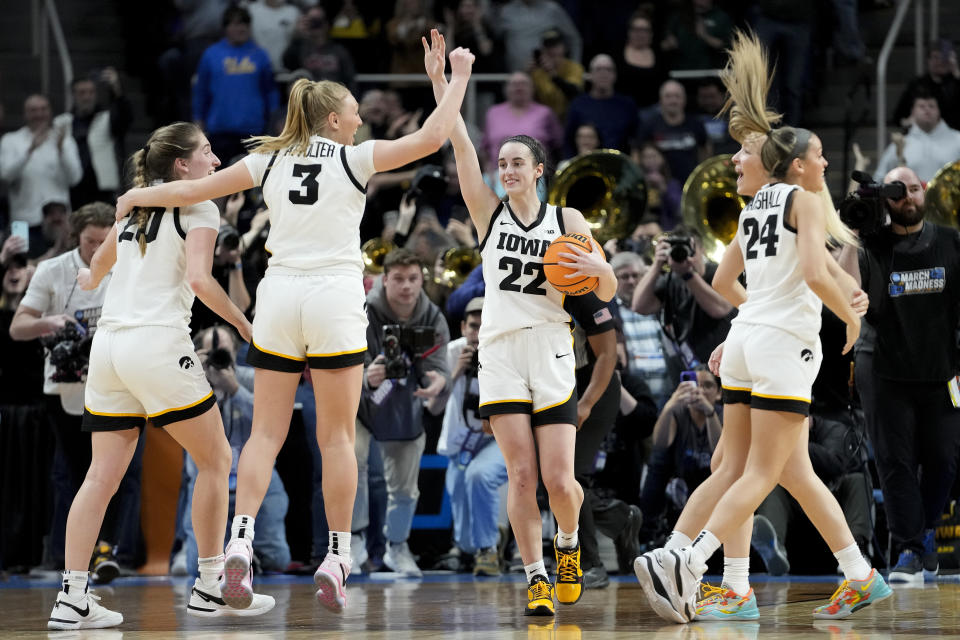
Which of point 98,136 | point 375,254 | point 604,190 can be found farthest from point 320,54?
point 604,190

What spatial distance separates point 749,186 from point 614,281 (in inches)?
29.5

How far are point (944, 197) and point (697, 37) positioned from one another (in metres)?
4.15

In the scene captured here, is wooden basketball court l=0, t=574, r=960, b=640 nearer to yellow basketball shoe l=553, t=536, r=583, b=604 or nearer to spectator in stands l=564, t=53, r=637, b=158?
yellow basketball shoe l=553, t=536, r=583, b=604

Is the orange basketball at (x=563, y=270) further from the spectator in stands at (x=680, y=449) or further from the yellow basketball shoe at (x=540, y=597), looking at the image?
the spectator in stands at (x=680, y=449)

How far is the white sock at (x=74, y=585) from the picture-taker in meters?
5.82

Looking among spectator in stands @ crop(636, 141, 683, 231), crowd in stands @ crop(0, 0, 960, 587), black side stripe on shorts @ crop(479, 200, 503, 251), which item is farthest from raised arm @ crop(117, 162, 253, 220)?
spectator in stands @ crop(636, 141, 683, 231)

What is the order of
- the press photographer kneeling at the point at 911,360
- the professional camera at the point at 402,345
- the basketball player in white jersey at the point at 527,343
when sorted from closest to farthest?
the basketball player in white jersey at the point at 527,343 < the press photographer kneeling at the point at 911,360 < the professional camera at the point at 402,345

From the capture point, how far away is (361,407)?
352 inches

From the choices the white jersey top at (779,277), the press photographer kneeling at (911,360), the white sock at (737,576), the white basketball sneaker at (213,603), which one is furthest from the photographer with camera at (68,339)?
the press photographer kneeling at (911,360)

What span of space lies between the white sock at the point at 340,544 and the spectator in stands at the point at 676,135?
704 centimetres

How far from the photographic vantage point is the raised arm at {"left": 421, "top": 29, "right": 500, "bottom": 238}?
238 inches

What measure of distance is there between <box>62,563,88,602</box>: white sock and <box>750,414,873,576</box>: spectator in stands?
4185 mm

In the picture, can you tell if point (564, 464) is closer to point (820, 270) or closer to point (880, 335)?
point (820, 270)

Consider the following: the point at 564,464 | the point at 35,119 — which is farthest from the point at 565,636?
the point at 35,119
